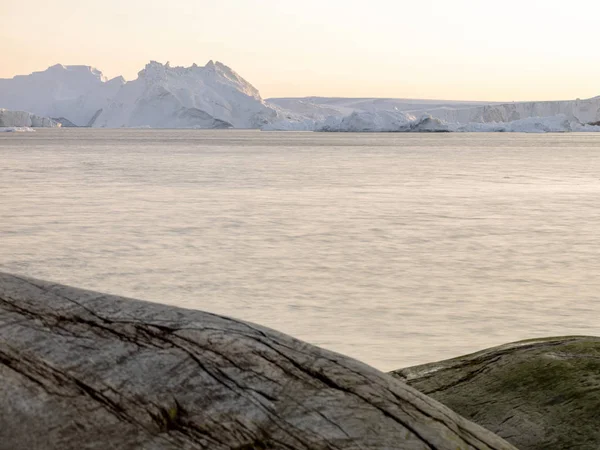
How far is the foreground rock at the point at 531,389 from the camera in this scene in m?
3.04

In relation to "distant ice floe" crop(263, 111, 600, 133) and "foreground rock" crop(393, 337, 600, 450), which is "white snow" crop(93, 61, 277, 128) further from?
"foreground rock" crop(393, 337, 600, 450)

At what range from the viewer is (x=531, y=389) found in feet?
10.7

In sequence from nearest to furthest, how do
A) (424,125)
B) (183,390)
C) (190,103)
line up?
(183,390)
(424,125)
(190,103)

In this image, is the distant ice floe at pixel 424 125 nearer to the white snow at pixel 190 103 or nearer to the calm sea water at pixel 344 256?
the white snow at pixel 190 103

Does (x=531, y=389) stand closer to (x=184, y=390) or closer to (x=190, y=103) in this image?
(x=184, y=390)

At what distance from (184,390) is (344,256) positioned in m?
8.43

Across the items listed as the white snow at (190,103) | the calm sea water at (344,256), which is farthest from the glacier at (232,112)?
the calm sea water at (344,256)

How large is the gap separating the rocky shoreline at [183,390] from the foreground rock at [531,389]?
0.73m

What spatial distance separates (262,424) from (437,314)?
18.2 ft

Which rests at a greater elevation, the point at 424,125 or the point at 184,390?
the point at 184,390

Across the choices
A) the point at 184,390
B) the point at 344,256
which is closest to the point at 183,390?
the point at 184,390

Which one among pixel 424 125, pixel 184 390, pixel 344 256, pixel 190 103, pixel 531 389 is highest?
pixel 190 103

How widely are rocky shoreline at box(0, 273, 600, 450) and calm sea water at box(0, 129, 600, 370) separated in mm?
3658

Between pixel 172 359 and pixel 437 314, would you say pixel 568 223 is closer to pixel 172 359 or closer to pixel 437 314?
pixel 437 314
